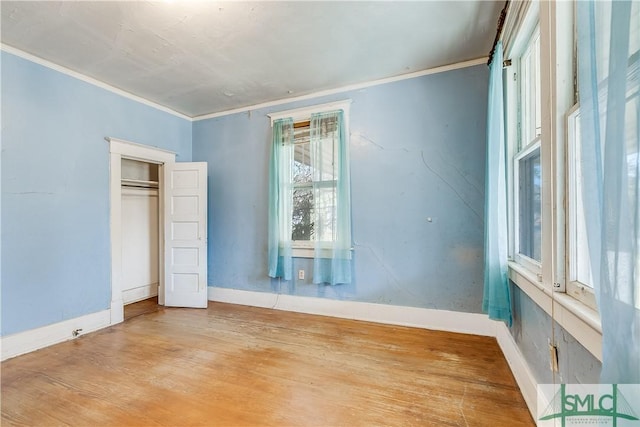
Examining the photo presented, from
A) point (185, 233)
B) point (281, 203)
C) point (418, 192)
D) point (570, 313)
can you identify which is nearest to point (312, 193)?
point (281, 203)

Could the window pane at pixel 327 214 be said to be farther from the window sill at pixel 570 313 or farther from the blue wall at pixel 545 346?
the window sill at pixel 570 313

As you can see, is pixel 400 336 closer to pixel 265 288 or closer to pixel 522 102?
pixel 265 288

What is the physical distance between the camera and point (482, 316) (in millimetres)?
2703

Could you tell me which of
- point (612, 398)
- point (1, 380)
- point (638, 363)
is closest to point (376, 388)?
point (612, 398)

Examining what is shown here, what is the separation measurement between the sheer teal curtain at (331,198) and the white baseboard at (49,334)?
2.36m

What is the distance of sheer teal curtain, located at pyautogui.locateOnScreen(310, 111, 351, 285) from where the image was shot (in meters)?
3.14

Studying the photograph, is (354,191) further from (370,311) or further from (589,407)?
(589,407)

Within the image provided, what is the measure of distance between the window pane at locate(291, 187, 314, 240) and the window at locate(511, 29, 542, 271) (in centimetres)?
207

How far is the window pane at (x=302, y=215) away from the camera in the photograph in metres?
3.43

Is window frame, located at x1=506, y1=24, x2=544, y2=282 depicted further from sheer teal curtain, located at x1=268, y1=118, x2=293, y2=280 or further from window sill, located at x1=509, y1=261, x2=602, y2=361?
sheer teal curtain, located at x1=268, y1=118, x2=293, y2=280

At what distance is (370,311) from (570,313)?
2.17 meters

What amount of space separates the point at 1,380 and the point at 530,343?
3642mm

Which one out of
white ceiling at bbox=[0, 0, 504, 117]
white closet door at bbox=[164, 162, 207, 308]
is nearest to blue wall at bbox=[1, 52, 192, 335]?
white ceiling at bbox=[0, 0, 504, 117]

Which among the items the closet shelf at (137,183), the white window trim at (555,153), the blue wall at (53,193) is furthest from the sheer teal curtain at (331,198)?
the closet shelf at (137,183)
